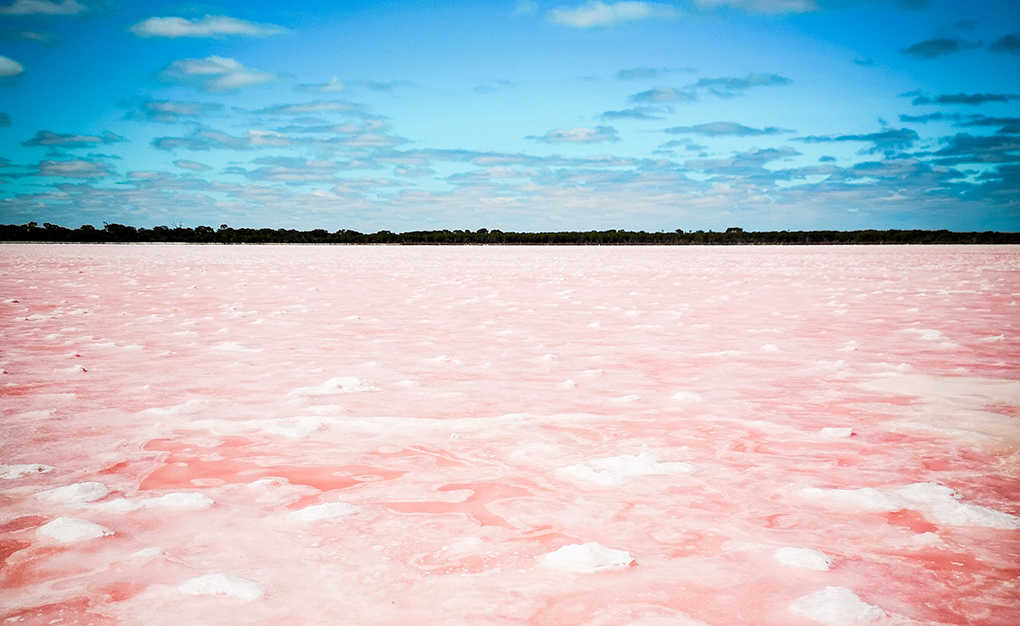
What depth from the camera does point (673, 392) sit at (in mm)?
4270

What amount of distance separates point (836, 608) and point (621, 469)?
1.20 meters

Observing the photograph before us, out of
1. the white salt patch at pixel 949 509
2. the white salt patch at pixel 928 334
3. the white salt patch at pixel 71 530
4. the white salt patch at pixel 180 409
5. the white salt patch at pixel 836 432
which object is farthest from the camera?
the white salt patch at pixel 928 334

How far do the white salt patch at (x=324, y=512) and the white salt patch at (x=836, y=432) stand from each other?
2600mm

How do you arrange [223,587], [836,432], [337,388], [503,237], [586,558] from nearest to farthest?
[223,587] → [586,558] → [836,432] → [337,388] → [503,237]

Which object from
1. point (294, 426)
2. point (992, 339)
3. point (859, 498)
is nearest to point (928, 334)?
point (992, 339)

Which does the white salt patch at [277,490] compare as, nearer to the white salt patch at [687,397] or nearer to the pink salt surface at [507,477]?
the pink salt surface at [507,477]

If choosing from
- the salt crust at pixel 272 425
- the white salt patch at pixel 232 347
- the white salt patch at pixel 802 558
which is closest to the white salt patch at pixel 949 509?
the white salt patch at pixel 802 558

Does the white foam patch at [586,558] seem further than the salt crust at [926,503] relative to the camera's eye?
No

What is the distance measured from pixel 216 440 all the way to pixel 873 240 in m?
102

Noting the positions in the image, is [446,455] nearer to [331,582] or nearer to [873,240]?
[331,582]

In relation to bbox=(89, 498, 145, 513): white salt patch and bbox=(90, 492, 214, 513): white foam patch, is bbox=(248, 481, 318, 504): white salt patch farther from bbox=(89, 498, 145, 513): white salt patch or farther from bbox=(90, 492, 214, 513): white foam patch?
bbox=(89, 498, 145, 513): white salt patch

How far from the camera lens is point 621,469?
282cm

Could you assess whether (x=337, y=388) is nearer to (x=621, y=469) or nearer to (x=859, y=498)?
(x=621, y=469)

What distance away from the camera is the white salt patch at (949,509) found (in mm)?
2240
